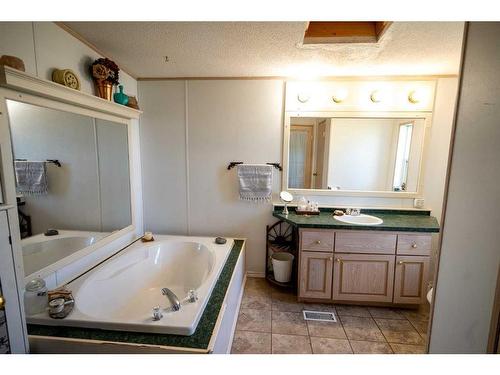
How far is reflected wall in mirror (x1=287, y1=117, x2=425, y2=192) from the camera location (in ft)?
8.05

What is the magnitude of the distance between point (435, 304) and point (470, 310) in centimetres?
23

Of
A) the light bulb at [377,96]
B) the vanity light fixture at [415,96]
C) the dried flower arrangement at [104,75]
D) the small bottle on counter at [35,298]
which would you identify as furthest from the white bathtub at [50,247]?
the vanity light fixture at [415,96]

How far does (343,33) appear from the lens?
1651 mm

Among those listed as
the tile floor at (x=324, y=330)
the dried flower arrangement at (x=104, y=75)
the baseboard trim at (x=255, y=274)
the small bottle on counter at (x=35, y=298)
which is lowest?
the tile floor at (x=324, y=330)

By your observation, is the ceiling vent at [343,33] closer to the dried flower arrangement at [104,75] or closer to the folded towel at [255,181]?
the folded towel at [255,181]

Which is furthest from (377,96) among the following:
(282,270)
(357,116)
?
(282,270)

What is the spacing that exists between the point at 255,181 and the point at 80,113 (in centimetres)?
163

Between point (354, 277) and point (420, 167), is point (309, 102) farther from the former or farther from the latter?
point (354, 277)

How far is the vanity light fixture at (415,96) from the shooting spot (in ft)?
7.68

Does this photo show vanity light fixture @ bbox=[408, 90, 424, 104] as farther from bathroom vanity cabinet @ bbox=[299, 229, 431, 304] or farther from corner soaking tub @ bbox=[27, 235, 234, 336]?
corner soaking tub @ bbox=[27, 235, 234, 336]

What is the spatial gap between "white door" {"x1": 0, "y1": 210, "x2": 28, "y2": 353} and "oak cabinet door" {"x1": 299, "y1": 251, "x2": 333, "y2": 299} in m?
1.91

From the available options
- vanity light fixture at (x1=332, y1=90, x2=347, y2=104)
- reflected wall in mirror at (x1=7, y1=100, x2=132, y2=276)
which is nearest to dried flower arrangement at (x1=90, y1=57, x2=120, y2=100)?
reflected wall in mirror at (x1=7, y1=100, x2=132, y2=276)

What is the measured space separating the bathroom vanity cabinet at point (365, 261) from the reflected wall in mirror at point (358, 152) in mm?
538
